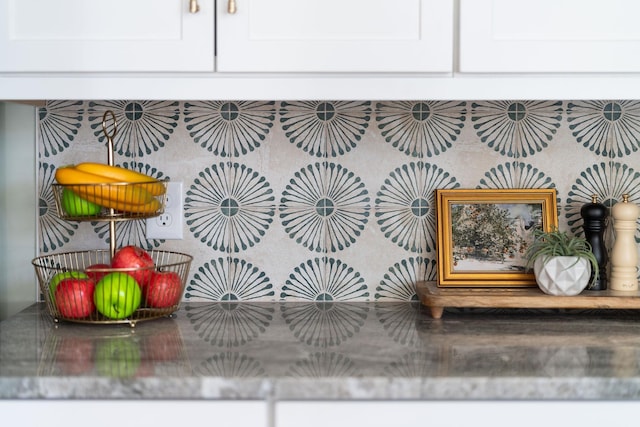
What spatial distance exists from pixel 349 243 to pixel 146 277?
48cm

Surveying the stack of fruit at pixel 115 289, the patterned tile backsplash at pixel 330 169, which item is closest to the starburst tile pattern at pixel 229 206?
the patterned tile backsplash at pixel 330 169

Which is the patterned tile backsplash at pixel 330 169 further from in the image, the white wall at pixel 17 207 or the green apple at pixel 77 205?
the green apple at pixel 77 205

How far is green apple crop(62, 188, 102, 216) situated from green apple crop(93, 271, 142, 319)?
14 centimetres

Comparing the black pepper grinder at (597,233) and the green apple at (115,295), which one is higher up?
the black pepper grinder at (597,233)

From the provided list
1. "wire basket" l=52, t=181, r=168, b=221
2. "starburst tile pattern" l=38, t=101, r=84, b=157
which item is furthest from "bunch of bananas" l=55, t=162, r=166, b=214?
"starburst tile pattern" l=38, t=101, r=84, b=157

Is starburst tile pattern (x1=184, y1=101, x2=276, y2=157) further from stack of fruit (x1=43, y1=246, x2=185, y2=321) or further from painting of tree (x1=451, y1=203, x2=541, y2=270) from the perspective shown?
painting of tree (x1=451, y1=203, x2=541, y2=270)
